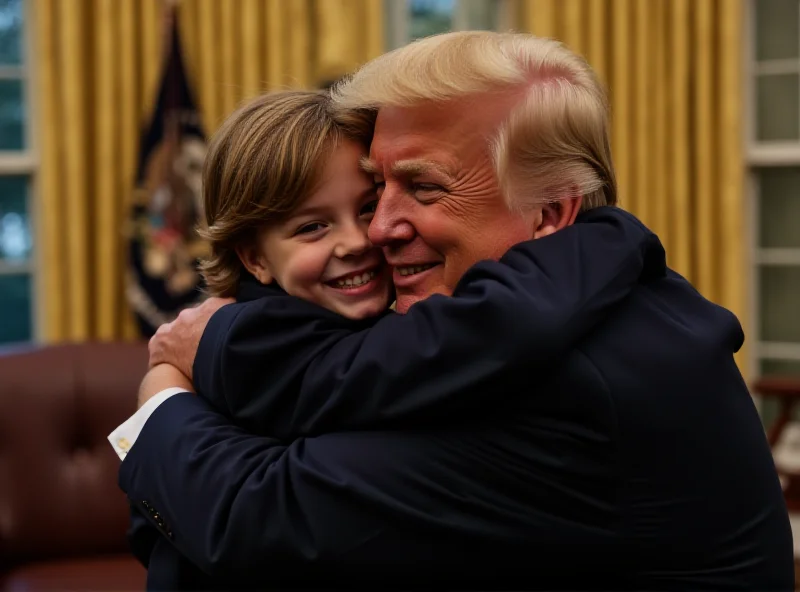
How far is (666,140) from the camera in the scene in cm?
508

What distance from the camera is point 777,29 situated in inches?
199

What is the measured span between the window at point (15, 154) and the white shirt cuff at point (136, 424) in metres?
3.62

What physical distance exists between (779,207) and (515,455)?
13.8ft

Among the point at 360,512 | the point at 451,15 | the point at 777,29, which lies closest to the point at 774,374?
the point at 777,29

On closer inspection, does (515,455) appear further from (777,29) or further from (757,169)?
(777,29)

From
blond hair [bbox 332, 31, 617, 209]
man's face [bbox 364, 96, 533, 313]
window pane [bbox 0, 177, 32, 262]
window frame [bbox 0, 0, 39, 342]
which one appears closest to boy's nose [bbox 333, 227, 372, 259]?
man's face [bbox 364, 96, 533, 313]

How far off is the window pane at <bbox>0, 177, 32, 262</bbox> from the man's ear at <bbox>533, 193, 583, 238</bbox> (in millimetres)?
4070

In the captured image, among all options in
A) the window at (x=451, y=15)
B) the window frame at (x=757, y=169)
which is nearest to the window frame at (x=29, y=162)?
the window at (x=451, y=15)

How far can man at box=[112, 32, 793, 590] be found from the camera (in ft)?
4.48

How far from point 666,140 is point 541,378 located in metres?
3.98

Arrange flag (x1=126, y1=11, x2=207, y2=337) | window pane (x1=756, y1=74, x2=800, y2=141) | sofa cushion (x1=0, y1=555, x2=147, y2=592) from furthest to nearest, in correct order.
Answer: window pane (x1=756, y1=74, x2=800, y2=141) < flag (x1=126, y1=11, x2=207, y2=337) < sofa cushion (x1=0, y1=555, x2=147, y2=592)

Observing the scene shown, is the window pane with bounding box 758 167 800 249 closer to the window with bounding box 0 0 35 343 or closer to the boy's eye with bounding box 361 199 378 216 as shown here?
the window with bounding box 0 0 35 343

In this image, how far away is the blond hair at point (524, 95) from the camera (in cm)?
146

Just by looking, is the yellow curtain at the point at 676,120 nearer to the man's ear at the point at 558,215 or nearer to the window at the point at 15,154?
the window at the point at 15,154
